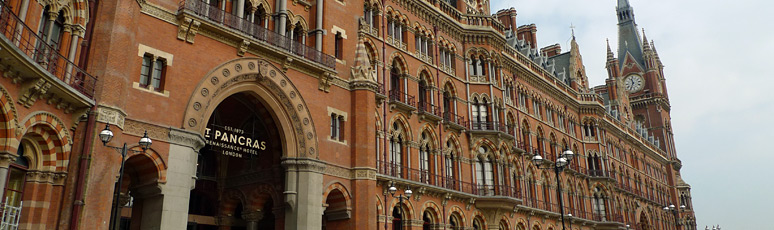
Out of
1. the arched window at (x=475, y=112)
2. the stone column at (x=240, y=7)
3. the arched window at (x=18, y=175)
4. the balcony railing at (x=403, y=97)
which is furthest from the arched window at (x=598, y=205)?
the arched window at (x=18, y=175)

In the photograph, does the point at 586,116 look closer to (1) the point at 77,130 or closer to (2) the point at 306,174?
(2) the point at 306,174

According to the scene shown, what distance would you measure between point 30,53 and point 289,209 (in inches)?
425

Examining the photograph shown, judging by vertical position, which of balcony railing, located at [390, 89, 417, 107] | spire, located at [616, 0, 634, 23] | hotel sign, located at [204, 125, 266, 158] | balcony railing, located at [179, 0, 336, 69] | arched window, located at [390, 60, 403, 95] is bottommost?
hotel sign, located at [204, 125, 266, 158]

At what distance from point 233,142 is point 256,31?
4.39 m

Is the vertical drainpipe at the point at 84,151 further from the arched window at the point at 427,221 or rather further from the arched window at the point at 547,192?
the arched window at the point at 547,192

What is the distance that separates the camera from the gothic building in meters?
15.5

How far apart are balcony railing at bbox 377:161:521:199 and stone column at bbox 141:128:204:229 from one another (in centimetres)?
1068

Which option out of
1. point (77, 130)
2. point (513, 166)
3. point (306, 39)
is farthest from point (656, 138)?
point (77, 130)

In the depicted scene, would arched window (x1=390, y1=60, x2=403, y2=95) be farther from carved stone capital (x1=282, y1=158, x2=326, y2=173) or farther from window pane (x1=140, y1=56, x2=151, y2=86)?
window pane (x1=140, y1=56, x2=151, y2=86)

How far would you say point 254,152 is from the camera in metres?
23.5

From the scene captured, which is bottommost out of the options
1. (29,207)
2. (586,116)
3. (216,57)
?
(29,207)

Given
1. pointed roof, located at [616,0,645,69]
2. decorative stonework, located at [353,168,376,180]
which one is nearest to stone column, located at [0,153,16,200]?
decorative stonework, located at [353,168,376,180]

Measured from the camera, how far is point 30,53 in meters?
14.7

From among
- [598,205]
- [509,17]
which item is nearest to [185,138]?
[509,17]
